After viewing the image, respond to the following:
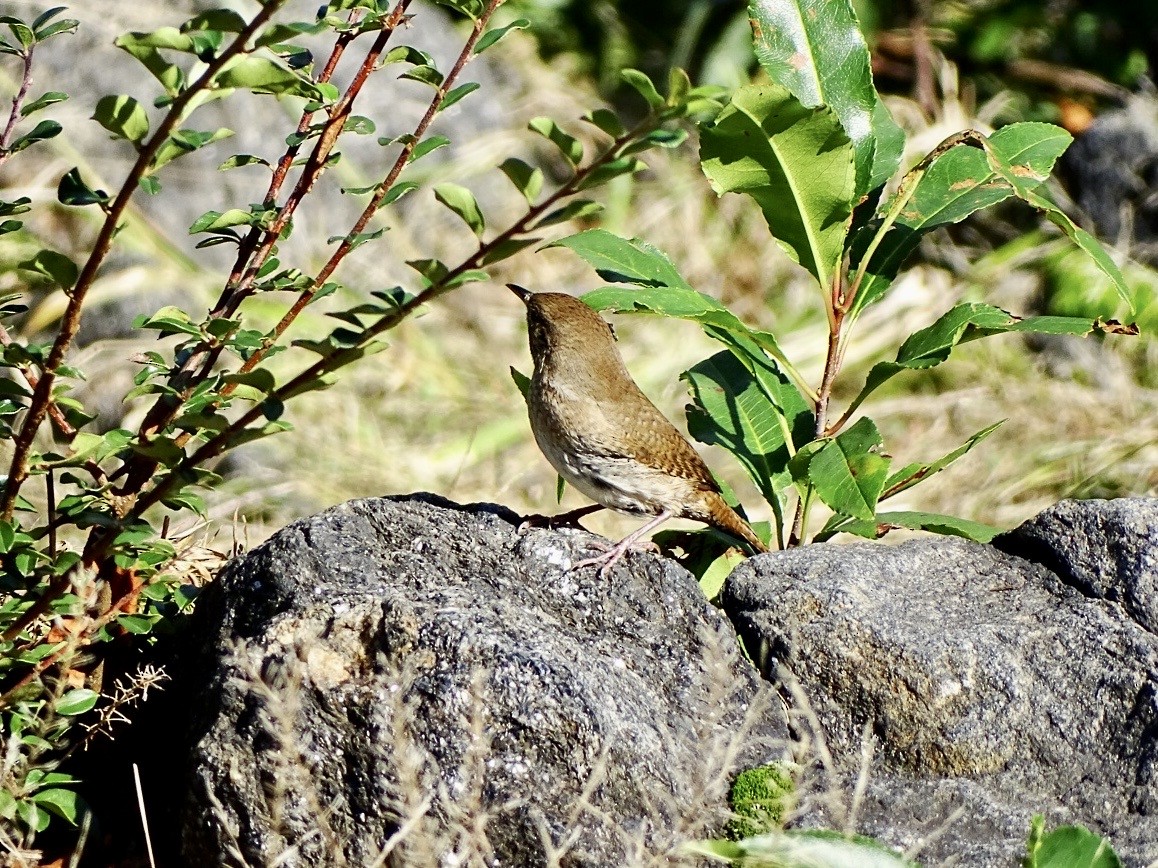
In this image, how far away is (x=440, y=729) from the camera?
268 cm

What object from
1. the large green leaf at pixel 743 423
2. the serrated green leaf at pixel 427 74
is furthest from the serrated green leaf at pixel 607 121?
the large green leaf at pixel 743 423

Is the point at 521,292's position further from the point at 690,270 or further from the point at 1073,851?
the point at 690,270

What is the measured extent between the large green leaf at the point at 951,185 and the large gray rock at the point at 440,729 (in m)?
1.23

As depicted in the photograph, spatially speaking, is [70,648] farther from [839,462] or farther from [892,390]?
[892,390]

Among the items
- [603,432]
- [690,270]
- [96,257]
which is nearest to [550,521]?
[603,432]

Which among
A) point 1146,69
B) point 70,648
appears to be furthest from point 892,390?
point 70,648

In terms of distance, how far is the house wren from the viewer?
3684 millimetres

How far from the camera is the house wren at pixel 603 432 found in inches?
145

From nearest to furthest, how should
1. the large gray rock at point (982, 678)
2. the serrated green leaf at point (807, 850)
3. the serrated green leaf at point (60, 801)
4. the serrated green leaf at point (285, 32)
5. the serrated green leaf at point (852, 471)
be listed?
the serrated green leaf at point (285, 32), the serrated green leaf at point (807, 850), the large gray rock at point (982, 678), the serrated green leaf at point (60, 801), the serrated green leaf at point (852, 471)

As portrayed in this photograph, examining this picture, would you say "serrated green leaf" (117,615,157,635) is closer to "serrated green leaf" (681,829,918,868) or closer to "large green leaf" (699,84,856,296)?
"serrated green leaf" (681,829,918,868)

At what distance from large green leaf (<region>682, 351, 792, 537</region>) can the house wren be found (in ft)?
0.39

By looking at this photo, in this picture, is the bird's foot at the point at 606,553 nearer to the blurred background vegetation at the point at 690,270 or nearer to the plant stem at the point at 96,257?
the plant stem at the point at 96,257

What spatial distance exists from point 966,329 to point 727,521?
821mm

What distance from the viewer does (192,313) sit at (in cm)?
715
